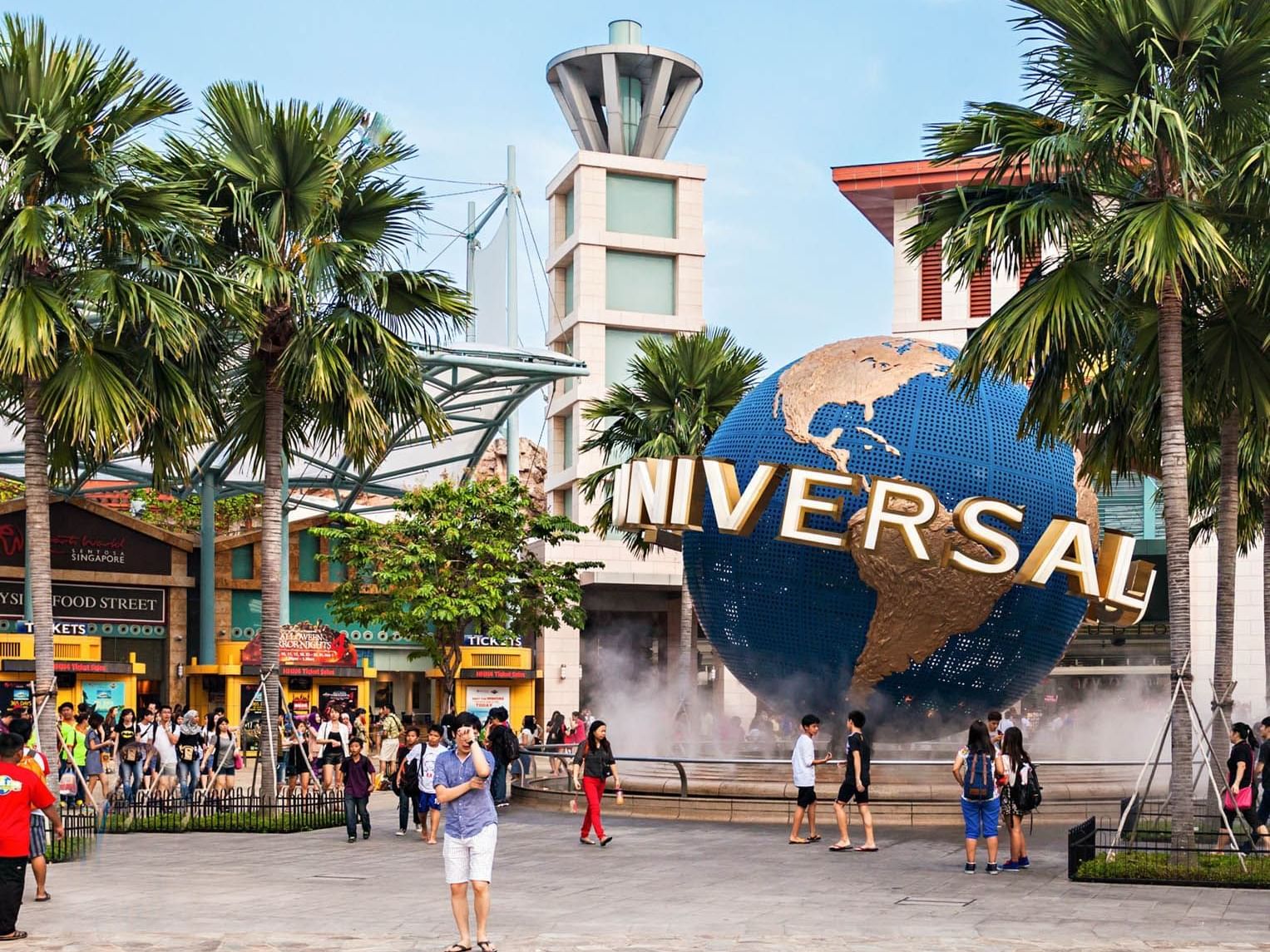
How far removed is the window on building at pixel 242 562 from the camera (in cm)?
5112

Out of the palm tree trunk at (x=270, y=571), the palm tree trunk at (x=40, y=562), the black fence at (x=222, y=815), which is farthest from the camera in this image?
the palm tree trunk at (x=270, y=571)

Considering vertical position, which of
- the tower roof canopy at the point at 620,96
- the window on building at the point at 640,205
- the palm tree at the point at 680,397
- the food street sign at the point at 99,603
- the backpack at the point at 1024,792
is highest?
the tower roof canopy at the point at 620,96

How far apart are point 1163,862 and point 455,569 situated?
26142mm

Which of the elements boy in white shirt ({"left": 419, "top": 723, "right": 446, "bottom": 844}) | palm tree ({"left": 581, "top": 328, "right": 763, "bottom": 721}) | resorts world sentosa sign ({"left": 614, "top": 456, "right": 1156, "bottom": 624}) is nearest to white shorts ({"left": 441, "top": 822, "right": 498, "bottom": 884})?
boy in white shirt ({"left": 419, "top": 723, "right": 446, "bottom": 844})

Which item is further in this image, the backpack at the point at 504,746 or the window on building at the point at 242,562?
the window on building at the point at 242,562

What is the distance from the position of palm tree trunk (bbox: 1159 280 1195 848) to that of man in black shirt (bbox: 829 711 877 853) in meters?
3.38

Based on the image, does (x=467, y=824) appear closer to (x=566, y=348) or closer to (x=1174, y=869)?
(x=1174, y=869)

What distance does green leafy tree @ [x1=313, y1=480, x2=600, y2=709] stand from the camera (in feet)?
126

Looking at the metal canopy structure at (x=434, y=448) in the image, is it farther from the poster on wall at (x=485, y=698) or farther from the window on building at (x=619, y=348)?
the poster on wall at (x=485, y=698)

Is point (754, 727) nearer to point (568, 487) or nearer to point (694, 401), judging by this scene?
point (694, 401)

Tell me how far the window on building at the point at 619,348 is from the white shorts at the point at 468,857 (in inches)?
1986

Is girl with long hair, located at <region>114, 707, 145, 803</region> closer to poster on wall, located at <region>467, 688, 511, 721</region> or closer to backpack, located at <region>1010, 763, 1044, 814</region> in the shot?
backpack, located at <region>1010, 763, 1044, 814</region>

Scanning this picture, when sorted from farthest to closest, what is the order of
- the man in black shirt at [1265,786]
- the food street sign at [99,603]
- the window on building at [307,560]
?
the window on building at [307,560]
the food street sign at [99,603]
the man in black shirt at [1265,786]

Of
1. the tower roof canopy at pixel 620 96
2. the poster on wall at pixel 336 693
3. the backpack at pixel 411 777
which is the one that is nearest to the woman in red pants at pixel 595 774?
the backpack at pixel 411 777
